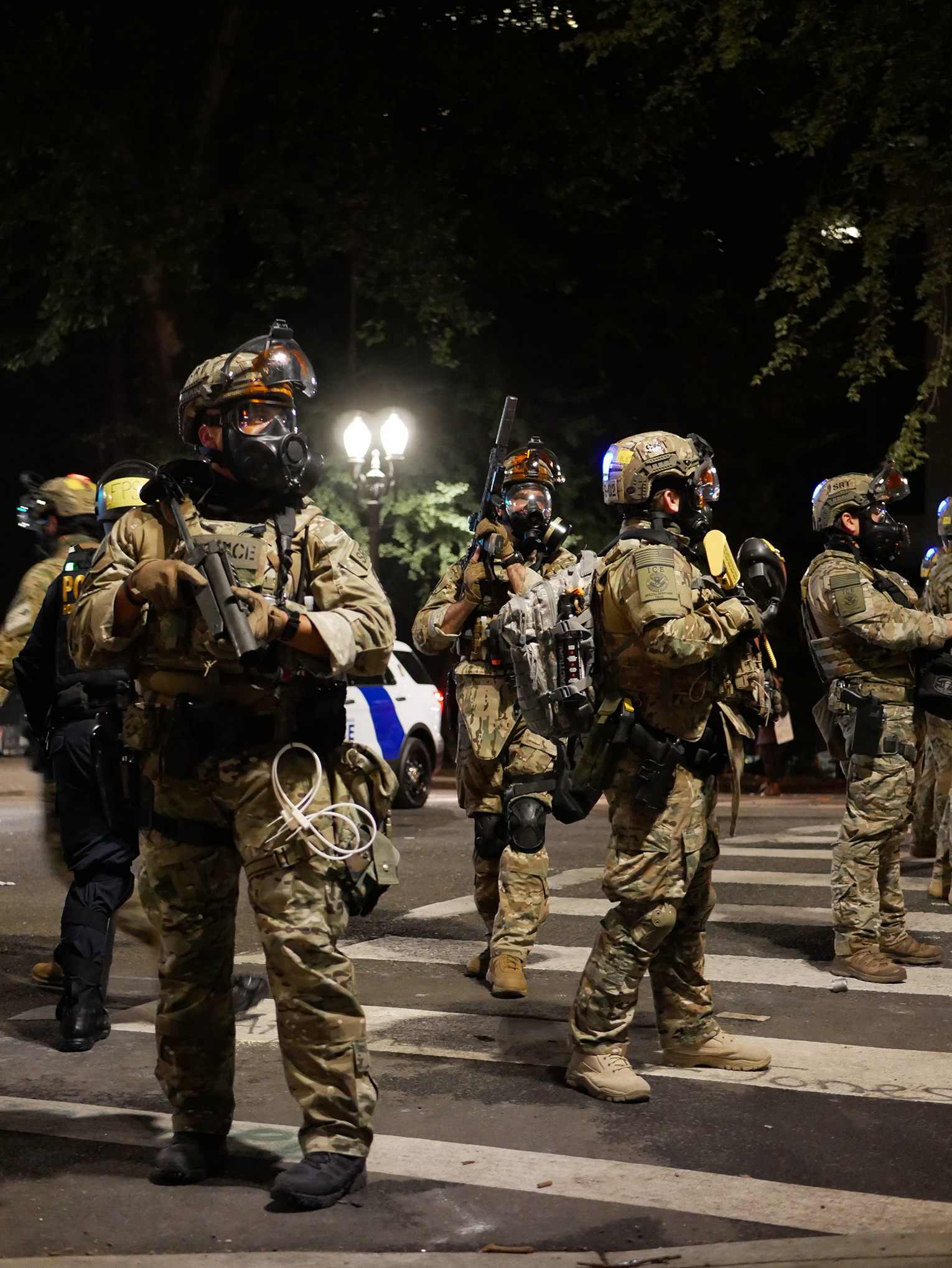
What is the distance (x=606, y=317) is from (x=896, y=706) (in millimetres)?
14444

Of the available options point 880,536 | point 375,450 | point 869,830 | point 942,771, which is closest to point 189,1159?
point 869,830

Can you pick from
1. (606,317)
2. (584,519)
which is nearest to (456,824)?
(584,519)

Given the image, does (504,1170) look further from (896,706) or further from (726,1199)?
(896,706)

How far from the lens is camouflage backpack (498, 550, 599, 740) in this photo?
536 centimetres

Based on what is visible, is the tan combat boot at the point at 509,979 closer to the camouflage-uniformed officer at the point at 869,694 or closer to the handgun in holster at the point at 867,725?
the camouflage-uniformed officer at the point at 869,694

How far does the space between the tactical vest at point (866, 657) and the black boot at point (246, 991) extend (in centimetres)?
301

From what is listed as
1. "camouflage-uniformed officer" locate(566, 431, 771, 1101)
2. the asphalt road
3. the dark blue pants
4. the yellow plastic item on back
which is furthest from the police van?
"camouflage-uniformed officer" locate(566, 431, 771, 1101)

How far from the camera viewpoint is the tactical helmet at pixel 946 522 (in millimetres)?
9547

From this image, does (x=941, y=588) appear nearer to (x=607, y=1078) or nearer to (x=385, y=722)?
(x=607, y=1078)

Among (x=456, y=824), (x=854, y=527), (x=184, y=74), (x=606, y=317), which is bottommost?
(x=456, y=824)

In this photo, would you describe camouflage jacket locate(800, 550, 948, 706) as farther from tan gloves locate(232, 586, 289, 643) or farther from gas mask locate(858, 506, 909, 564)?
tan gloves locate(232, 586, 289, 643)

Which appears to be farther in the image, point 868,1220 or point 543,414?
point 543,414

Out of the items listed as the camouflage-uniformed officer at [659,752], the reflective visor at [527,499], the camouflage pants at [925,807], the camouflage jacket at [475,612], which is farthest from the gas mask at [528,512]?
Answer: the camouflage pants at [925,807]

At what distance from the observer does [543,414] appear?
2075cm
